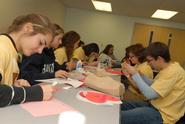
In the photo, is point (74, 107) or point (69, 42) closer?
point (74, 107)

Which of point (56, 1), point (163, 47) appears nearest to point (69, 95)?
point (163, 47)

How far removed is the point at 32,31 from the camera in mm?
1507

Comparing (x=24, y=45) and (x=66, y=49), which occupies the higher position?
(x=24, y=45)

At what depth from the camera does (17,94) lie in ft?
4.40

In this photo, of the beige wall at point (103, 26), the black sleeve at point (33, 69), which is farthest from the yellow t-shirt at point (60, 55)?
the beige wall at point (103, 26)

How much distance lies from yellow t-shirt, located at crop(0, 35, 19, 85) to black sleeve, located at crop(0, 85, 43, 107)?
0.46 feet

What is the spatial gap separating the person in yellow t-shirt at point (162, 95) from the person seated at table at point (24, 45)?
3.35 feet

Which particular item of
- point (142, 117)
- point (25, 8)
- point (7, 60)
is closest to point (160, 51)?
point (142, 117)

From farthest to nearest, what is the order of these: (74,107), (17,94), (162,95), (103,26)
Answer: (103,26), (162,95), (74,107), (17,94)

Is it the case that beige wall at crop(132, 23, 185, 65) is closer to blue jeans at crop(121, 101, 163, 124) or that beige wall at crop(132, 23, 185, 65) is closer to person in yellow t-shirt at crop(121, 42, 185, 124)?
person in yellow t-shirt at crop(121, 42, 185, 124)

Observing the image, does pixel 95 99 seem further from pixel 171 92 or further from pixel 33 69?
pixel 33 69

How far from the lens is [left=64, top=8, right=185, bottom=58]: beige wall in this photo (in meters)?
9.04

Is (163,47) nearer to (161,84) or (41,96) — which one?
(161,84)

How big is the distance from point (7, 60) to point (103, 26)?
786cm
